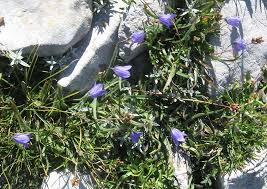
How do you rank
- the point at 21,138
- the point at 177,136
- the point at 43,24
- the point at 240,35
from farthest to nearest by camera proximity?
the point at 240,35
the point at 177,136
the point at 43,24
the point at 21,138

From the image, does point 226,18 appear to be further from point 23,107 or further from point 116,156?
point 23,107

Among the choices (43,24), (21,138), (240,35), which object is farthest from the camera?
(240,35)

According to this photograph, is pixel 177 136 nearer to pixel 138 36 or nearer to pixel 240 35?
pixel 138 36

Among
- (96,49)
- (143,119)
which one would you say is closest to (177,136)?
(143,119)

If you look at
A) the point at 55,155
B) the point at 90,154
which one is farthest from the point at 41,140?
the point at 90,154

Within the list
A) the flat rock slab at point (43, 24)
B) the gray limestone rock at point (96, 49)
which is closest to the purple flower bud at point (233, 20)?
the gray limestone rock at point (96, 49)

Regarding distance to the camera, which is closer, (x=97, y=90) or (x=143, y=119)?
(x=97, y=90)
